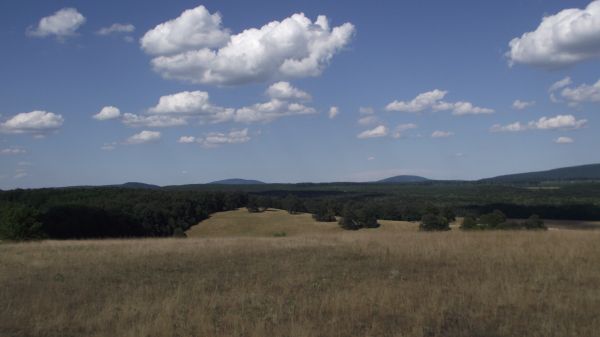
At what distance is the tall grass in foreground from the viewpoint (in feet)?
23.4

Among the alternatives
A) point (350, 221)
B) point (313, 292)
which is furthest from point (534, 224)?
point (350, 221)

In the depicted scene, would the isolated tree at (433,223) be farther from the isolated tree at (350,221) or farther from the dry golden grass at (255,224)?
the dry golden grass at (255,224)

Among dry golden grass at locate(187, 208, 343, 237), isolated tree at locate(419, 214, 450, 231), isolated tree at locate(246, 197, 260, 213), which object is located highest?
isolated tree at locate(246, 197, 260, 213)

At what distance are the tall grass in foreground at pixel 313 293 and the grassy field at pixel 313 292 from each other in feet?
0.09

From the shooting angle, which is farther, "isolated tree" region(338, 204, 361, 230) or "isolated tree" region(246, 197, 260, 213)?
"isolated tree" region(246, 197, 260, 213)

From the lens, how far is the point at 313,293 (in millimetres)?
9539

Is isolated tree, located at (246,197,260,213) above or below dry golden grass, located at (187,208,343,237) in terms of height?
above

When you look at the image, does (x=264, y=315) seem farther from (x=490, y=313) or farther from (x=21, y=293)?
(x=21, y=293)

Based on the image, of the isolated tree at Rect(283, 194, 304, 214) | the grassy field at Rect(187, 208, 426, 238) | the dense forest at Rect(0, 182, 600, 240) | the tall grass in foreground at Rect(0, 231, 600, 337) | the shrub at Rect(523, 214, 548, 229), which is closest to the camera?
the tall grass in foreground at Rect(0, 231, 600, 337)

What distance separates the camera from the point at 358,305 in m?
8.29

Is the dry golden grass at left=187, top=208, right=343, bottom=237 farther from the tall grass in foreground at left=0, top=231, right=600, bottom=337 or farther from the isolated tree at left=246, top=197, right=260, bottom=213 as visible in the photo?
the tall grass in foreground at left=0, top=231, right=600, bottom=337

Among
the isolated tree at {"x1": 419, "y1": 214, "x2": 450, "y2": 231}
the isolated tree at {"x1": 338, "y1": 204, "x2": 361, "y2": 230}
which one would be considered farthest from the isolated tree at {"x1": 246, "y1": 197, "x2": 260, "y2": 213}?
the isolated tree at {"x1": 419, "y1": 214, "x2": 450, "y2": 231}

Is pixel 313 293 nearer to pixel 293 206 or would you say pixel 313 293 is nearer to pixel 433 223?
pixel 433 223

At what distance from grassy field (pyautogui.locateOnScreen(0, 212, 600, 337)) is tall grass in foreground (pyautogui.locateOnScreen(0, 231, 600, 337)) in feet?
0.09
